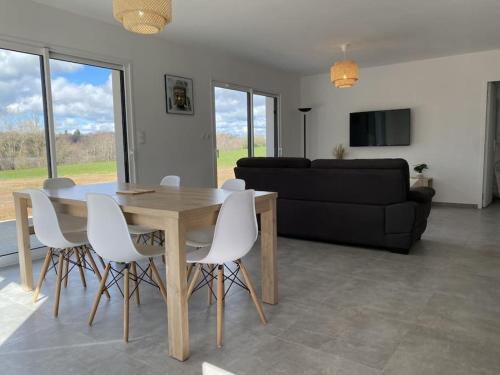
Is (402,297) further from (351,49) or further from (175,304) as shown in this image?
(351,49)

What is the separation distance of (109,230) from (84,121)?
2738 millimetres

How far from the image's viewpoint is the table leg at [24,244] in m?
2.94

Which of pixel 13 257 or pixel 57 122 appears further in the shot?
pixel 57 122

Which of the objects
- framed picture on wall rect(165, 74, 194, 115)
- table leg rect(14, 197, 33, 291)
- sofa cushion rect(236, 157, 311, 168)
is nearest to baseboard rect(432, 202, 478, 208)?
sofa cushion rect(236, 157, 311, 168)

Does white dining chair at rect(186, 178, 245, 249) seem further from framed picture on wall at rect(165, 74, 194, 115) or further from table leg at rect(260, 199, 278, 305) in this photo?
framed picture on wall at rect(165, 74, 194, 115)

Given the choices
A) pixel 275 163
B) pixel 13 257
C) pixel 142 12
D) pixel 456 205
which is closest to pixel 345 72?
pixel 275 163

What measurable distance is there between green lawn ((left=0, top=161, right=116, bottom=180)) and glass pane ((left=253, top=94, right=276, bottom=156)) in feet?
9.60

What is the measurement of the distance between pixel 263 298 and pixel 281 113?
17.2ft

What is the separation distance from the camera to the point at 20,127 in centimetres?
380

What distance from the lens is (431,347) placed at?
78.7 inches

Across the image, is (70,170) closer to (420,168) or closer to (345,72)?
(345,72)

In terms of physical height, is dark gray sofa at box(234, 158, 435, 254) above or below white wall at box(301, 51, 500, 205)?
below

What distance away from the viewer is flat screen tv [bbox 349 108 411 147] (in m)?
6.75

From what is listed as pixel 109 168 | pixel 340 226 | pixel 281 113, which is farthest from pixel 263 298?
pixel 281 113
